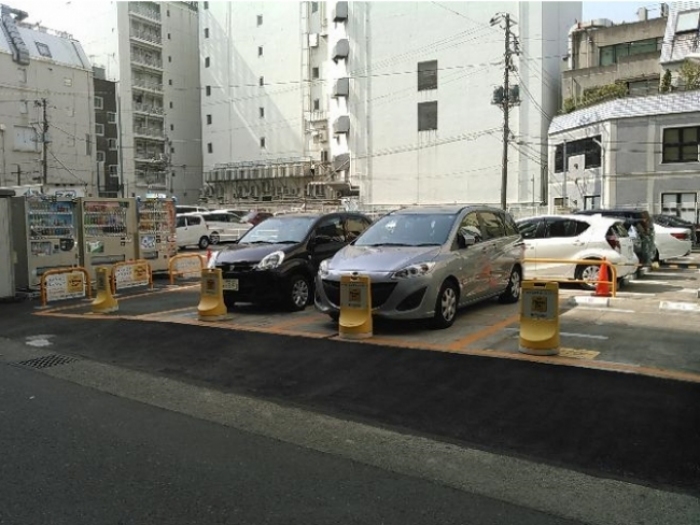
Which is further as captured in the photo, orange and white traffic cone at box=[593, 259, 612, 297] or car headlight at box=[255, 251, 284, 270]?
orange and white traffic cone at box=[593, 259, 612, 297]

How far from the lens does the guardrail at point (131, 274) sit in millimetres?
14477

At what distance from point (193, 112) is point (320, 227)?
6776 cm

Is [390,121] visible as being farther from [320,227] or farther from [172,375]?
[172,375]

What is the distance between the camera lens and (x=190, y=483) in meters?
4.09

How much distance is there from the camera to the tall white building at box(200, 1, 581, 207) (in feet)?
155

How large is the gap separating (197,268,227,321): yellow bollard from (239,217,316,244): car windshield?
4.64 ft

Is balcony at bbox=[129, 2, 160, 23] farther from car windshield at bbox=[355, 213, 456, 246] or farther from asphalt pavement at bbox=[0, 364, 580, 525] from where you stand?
asphalt pavement at bbox=[0, 364, 580, 525]

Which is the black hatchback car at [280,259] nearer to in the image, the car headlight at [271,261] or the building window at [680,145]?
the car headlight at [271,261]

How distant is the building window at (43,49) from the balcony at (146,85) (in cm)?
1292

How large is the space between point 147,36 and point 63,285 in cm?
6290

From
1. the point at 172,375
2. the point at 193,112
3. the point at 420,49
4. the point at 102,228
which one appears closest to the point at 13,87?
the point at 193,112

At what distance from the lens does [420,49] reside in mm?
50656

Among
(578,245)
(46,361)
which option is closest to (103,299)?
(46,361)

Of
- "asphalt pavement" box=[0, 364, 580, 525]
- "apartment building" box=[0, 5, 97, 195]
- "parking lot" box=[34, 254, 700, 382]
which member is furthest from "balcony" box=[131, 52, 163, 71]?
"asphalt pavement" box=[0, 364, 580, 525]
